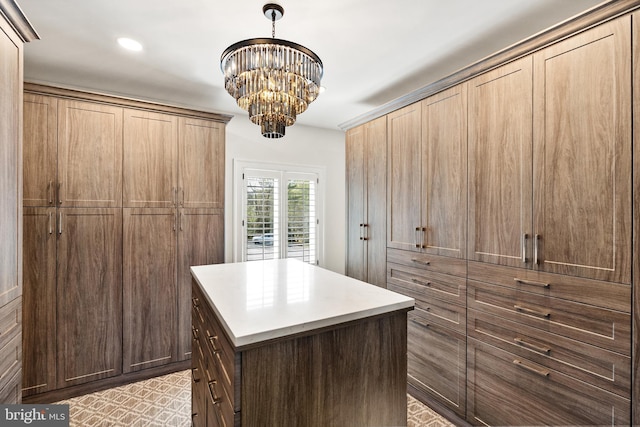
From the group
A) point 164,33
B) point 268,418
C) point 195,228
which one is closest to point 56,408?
point 195,228

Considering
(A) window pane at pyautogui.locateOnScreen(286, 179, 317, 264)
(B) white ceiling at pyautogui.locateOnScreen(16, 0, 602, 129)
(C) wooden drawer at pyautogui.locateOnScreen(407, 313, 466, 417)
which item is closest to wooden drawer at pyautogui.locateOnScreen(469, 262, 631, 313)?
(C) wooden drawer at pyautogui.locateOnScreen(407, 313, 466, 417)

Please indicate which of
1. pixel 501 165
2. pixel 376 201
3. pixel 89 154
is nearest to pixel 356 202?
pixel 376 201

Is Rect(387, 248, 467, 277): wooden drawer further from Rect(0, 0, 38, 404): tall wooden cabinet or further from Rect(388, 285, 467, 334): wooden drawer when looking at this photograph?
Rect(0, 0, 38, 404): tall wooden cabinet

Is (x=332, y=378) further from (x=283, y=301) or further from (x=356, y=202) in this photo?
(x=356, y=202)

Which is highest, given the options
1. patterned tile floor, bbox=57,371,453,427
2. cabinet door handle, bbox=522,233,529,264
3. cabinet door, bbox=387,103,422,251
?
cabinet door, bbox=387,103,422,251

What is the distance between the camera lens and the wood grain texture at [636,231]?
4.59 ft

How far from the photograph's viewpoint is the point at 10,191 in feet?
5.20

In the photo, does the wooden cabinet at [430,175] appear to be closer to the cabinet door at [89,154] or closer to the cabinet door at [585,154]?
the cabinet door at [585,154]

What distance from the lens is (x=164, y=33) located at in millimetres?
2100

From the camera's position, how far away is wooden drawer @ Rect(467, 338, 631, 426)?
60.4 inches

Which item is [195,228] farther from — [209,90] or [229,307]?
[229,307]

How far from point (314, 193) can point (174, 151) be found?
1911 millimetres

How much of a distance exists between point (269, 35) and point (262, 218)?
2184 mm

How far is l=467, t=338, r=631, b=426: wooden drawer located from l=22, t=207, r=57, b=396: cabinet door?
311 cm
